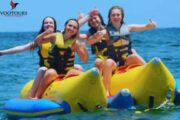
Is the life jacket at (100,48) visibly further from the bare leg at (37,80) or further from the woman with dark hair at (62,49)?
the bare leg at (37,80)

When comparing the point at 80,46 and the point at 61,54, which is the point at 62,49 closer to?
the point at 61,54

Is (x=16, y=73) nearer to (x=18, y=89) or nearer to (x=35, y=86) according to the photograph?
(x=18, y=89)

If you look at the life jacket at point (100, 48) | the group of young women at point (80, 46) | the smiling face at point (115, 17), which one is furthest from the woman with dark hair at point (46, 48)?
the smiling face at point (115, 17)

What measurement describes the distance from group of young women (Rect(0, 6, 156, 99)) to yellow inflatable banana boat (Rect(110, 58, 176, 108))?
38 cm

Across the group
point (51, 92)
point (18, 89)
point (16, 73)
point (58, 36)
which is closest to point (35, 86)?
point (51, 92)

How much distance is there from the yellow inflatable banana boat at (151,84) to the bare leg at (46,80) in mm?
899

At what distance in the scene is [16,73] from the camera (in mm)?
14531

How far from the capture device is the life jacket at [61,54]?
23.4ft

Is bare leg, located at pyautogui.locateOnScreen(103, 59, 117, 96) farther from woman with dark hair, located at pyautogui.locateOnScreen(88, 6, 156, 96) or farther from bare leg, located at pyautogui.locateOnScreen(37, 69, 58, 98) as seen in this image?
bare leg, located at pyautogui.locateOnScreen(37, 69, 58, 98)

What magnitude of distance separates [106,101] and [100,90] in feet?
0.85

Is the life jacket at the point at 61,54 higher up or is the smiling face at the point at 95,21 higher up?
the smiling face at the point at 95,21

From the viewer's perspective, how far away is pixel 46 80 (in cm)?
702

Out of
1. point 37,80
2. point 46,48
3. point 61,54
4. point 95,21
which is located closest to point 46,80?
point 37,80

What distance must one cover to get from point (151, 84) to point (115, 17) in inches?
44.8
